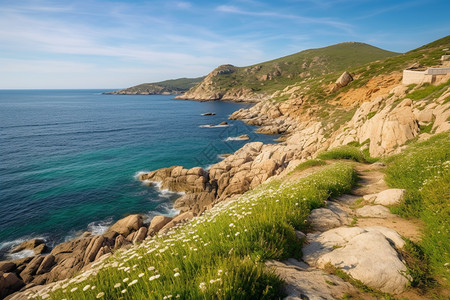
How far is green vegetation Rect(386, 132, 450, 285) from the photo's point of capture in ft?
14.0

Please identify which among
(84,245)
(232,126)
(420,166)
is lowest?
(84,245)

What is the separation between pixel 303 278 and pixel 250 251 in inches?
40.2

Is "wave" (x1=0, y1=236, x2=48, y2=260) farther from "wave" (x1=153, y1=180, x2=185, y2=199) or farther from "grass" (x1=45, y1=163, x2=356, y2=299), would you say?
"grass" (x1=45, y1=163, x2=356, y2=299)

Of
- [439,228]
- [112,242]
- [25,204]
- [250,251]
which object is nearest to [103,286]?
[250,251]

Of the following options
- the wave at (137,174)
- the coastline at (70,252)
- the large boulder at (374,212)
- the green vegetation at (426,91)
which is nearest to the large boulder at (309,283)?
the large boulder at (374,212)

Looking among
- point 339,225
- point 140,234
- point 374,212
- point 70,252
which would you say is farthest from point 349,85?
point 70,252

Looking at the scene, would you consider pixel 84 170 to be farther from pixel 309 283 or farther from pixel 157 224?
pixel 309 283

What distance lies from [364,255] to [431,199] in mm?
3147

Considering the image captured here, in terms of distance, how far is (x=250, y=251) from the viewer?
4.32 metres

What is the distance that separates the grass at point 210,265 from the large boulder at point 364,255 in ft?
1.81

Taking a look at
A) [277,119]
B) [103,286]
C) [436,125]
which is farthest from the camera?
[277,119]

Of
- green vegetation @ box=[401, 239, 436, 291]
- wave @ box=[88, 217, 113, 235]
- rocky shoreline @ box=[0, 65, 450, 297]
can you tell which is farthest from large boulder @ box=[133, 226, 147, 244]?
green vegetation @ box=[401, 239, 436, 291]

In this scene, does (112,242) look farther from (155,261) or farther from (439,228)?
(439,228)

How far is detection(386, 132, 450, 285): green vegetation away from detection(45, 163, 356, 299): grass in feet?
8.32
